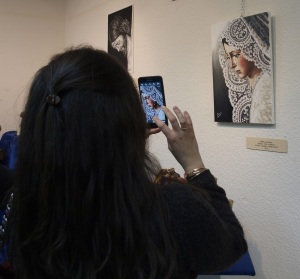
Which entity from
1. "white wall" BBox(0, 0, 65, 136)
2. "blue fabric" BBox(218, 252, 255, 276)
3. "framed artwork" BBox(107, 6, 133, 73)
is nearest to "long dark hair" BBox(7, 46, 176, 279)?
"blue fabric" BBox(218, 252, 255, 276)

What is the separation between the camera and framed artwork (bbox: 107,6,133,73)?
5.83 ft

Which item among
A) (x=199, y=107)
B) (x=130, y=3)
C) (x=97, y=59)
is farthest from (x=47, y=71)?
(x=130, y=3)

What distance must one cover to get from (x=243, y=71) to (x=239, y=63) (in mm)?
37

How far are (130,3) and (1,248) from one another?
5.12 ft

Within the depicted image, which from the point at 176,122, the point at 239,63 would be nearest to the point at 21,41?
the point at 239,63

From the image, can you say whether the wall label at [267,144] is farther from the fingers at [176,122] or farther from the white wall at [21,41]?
the white wall at [21,41]

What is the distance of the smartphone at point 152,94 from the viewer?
32.7 inches

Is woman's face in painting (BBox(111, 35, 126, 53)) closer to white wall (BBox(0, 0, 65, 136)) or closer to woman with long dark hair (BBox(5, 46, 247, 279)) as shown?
white wall (BBox(0, 0, 65, 136))

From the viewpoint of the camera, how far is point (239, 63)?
1.16 meters

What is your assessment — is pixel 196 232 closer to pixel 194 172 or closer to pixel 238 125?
pixel 194 172

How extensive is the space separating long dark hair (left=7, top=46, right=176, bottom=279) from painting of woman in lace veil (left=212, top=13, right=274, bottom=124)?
756 millimetres

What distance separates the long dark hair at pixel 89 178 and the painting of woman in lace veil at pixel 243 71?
756 mm

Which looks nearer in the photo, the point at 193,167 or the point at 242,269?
the point at 193,167

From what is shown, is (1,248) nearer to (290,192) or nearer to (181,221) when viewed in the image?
(181,221)
